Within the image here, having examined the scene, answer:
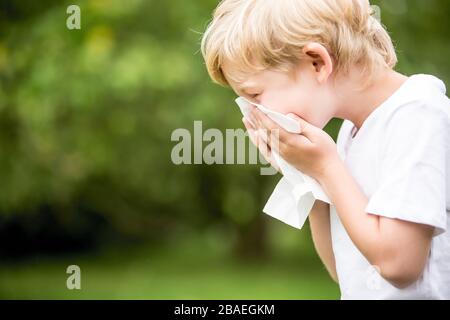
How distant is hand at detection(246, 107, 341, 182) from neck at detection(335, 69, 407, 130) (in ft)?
0.34

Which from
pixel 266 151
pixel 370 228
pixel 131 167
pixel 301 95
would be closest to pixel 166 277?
pixel 131 167

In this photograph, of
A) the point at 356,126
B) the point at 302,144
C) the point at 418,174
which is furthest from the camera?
the point at 356,126

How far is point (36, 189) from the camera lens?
7.92m

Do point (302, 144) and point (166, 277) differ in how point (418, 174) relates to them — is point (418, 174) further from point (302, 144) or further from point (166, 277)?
point (166, 277)

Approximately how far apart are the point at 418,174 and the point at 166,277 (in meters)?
7.61

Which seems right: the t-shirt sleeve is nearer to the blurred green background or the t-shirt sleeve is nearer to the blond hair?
the blond hair

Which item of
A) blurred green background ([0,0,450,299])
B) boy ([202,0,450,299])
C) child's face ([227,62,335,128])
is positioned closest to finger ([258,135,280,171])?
boy ([202,0,450,299])

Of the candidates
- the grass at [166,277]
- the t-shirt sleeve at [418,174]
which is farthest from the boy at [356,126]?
the grass at [166,277]

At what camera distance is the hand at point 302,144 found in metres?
1.69

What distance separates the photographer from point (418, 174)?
5.09 ft

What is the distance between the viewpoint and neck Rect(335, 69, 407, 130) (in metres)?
1.76

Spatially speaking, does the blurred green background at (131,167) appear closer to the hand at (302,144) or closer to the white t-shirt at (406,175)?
the hand at (302,144)

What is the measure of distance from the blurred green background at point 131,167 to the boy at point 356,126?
3.64 feet
